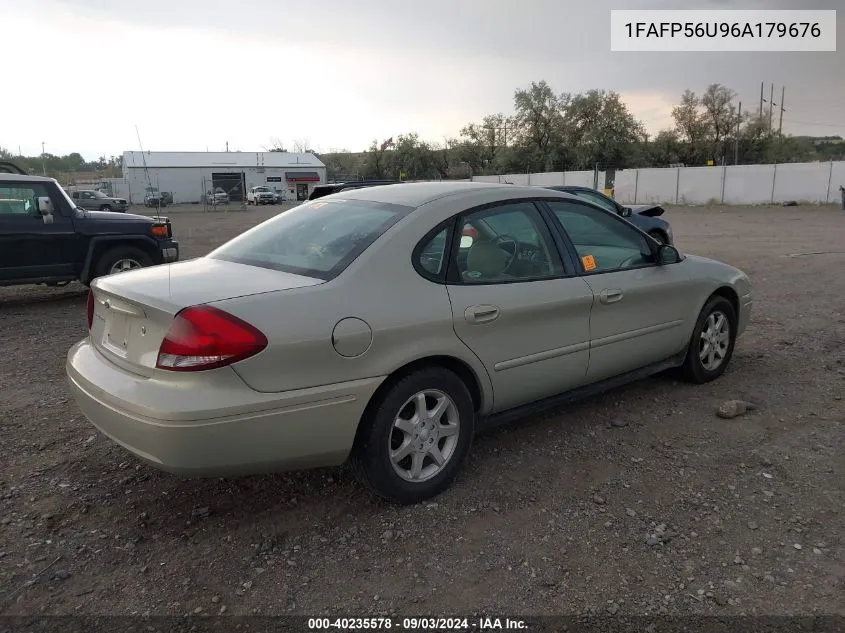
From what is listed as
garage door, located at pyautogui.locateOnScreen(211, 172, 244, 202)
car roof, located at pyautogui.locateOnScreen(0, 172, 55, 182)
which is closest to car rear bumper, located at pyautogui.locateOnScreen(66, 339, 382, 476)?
car roof, located at pyautogui.locateOnScreen(0, 172, 55, 182)

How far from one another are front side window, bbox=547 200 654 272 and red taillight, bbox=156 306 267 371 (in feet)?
7.03

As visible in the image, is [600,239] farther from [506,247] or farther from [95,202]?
[95,202]

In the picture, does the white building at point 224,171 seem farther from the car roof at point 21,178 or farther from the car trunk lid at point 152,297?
the car trunk lid at point 152,297

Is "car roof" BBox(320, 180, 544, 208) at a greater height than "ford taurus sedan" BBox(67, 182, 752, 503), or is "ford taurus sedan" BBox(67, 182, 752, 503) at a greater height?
"car roof" BBox(320, 180, 544, 208)

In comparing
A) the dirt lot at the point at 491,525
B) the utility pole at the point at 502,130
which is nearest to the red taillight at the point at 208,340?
the dirt lot at the point at 491,525

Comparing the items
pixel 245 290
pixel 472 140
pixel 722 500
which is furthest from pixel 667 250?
pixel 472 140

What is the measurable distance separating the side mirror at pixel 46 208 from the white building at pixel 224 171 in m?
52.4

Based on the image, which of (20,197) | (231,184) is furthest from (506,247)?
(231,184)

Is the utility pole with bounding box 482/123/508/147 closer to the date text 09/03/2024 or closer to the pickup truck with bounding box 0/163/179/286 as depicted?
the pickup truck with bounding box 0/163/179/286

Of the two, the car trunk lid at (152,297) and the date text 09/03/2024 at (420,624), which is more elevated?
the car trunk lid at (152,297)

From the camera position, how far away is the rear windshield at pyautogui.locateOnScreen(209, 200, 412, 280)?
3.12 metres

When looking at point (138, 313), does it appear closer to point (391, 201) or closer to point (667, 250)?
point (391, 201)

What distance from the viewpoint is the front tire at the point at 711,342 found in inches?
185

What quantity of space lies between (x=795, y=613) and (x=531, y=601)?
991 mm
